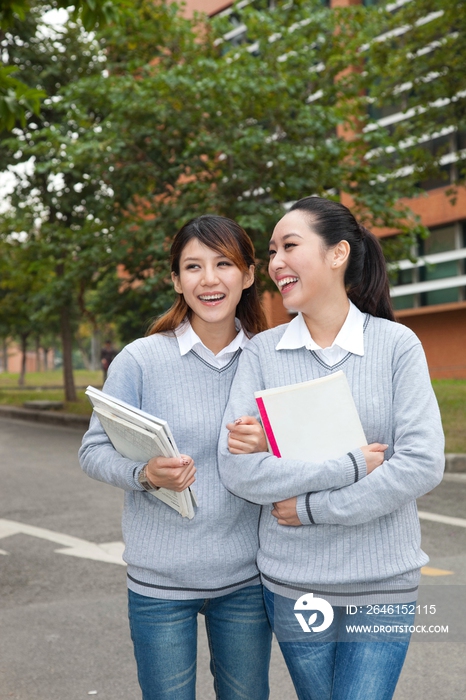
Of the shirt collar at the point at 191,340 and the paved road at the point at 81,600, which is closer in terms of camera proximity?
the shirt collar at the point at 191,340

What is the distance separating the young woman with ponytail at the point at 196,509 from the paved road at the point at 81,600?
35.6 inches

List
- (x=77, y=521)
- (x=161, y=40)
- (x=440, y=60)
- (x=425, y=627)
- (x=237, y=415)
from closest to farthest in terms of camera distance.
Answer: (x=237, y=415) < (x=425, y=627) < (x=77, y=521) < (x=440, y=60) < (x=161, y=40)

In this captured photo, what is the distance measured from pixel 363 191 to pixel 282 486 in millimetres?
11657

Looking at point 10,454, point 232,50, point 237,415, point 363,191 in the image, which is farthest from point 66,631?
point 232,50

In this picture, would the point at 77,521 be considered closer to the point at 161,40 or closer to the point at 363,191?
the point at 363,191

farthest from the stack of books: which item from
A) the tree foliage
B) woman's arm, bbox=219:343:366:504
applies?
the tree foliage

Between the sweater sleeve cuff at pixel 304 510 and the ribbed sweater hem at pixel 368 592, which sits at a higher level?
A: the sweater sleeve cuff at pixel 304 510

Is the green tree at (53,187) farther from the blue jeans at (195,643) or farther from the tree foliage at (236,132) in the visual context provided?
the blue jeans at (195,643)

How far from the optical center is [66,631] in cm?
437

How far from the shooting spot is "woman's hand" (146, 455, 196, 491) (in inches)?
79.4

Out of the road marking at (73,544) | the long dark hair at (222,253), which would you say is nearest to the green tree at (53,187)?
the road marking at (73,544)

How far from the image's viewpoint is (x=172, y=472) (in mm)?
2012

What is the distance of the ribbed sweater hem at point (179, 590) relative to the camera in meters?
2.16

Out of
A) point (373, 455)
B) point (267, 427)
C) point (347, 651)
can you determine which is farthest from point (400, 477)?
point (347, 651)
